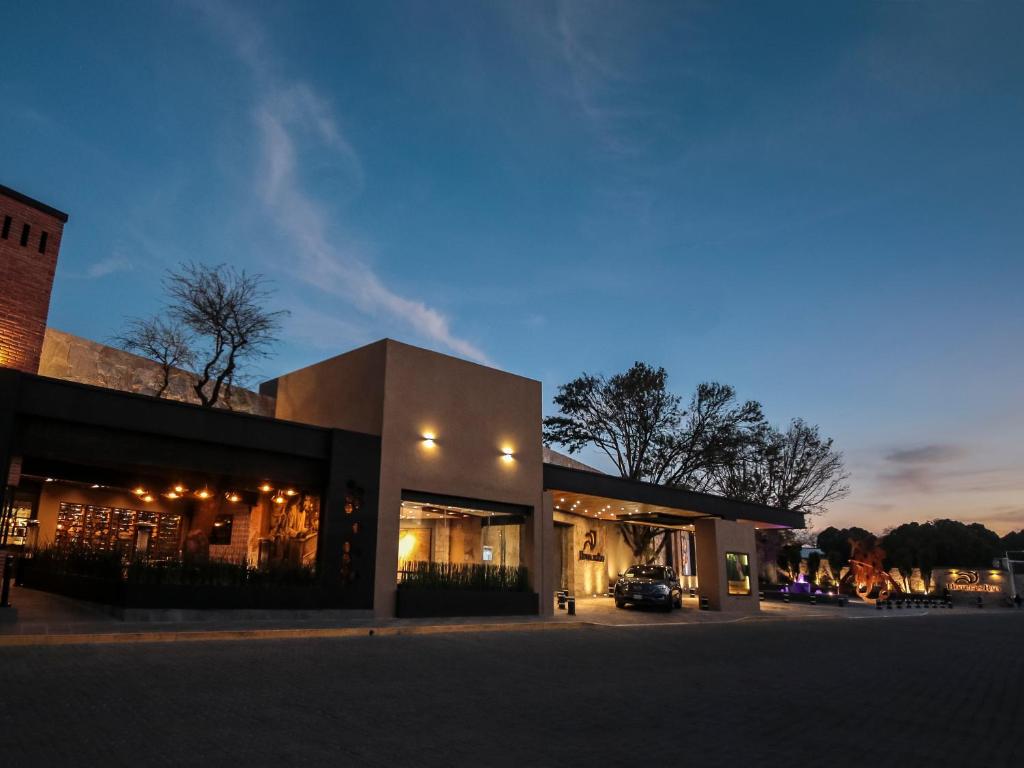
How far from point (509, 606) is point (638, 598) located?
247 inches

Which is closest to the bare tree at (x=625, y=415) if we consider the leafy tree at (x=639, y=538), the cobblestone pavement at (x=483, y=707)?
the leafy tree at (x=639, y=538)

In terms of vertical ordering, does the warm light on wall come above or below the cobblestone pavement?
above

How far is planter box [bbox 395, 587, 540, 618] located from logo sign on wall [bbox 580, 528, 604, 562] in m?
10.5

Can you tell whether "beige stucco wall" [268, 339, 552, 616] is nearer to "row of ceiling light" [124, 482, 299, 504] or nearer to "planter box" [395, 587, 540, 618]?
"planter box" [395, 587, 540, 618]

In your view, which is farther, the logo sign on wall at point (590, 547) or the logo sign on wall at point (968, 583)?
the logo sign on wall at point (968, 583)

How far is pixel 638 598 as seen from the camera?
24.3 m

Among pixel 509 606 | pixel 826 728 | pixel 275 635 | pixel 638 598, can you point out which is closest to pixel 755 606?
pixel 638 598

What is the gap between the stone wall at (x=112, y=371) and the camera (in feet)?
65.6

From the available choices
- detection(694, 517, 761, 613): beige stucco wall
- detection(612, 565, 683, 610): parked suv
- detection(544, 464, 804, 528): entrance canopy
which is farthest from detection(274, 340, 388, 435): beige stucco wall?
detection(694, 517, 761, 613): beige stucco wall

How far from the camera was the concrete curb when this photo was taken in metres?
10.4

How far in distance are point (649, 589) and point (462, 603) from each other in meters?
8.20

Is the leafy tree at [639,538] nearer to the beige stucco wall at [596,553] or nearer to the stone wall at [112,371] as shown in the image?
the beige stucco wall at [596,553]

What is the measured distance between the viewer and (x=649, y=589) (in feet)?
79.7

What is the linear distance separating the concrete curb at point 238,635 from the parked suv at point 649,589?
24.5 ft
